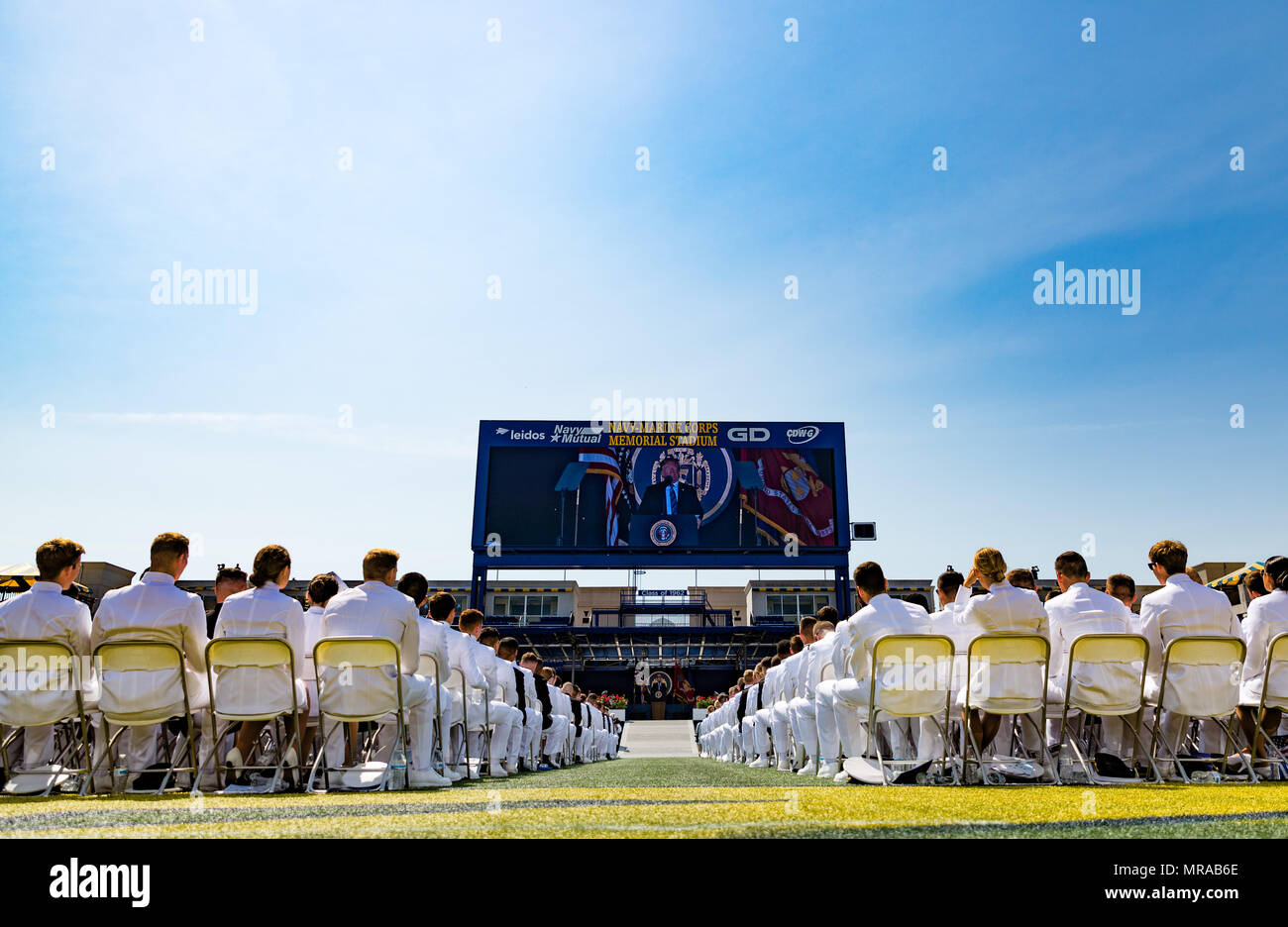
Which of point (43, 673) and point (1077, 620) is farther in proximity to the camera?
point (1077, 620)

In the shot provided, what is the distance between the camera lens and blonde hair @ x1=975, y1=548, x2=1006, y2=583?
6664mm

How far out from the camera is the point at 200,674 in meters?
6.25

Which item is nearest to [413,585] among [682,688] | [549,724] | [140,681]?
[140,681]

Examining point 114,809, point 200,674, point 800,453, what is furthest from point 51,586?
point 800,453

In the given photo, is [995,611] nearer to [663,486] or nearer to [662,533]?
[662,533]

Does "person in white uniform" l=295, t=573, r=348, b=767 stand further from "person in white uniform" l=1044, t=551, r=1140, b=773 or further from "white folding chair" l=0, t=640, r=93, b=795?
"person in white uniform" l=1044, t=551, r=1140, b=773

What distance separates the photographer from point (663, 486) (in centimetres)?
3309

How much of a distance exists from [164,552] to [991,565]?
639 cm

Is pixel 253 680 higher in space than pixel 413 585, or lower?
lower

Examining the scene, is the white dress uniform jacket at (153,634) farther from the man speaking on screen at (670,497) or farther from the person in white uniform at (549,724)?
the man speaking on screen at (670,497)

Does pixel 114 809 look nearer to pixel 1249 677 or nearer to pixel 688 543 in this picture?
pixel 1249 677

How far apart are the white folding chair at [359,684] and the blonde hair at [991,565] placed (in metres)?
4.60
